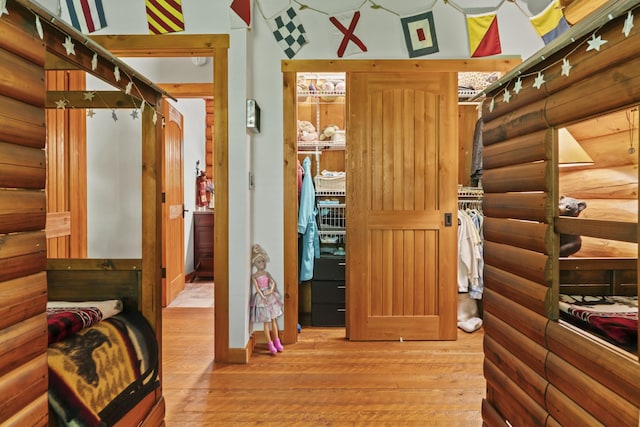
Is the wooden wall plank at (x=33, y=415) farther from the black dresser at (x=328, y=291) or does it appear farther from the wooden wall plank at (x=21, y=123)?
the black dresser at (x=328, y=291)

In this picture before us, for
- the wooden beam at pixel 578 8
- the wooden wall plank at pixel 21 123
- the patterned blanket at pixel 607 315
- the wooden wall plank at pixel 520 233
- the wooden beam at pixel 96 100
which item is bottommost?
the patterned blanket at pixel 607 315

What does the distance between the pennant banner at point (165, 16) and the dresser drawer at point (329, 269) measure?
6.91 feet

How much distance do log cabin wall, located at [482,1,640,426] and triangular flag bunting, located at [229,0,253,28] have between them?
5.80ft

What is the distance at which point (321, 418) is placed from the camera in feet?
6.67

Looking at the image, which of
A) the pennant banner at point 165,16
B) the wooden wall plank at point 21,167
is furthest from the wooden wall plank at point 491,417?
the pennant banner at point 165,16

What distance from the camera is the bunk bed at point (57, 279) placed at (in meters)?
0.98

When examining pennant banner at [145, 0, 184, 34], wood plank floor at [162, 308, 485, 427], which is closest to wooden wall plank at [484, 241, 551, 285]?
wood plank floor at [162, 308, 485, 427]

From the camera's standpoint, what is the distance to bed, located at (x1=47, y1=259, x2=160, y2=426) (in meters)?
1.25

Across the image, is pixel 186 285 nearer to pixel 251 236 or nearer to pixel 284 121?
pixel 251 236

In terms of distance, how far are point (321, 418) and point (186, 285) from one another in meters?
3.50

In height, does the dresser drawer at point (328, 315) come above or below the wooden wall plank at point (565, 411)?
below

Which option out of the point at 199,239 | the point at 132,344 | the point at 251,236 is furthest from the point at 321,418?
the point at 199,239

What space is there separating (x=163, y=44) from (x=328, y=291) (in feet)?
7.69

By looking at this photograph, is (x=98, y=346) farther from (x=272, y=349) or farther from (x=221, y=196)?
(x=272, y=349)
